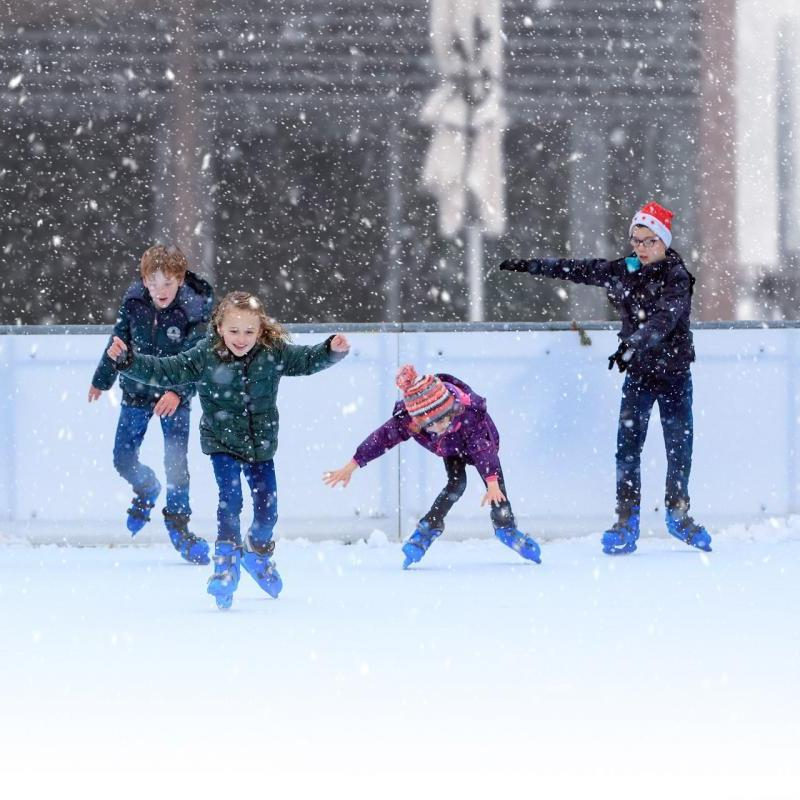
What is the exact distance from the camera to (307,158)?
7.45m

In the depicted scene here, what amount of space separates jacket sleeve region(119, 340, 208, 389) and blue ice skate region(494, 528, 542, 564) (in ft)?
5.39

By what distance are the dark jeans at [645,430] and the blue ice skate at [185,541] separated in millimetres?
1778

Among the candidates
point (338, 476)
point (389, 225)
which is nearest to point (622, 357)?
point (389, 225)

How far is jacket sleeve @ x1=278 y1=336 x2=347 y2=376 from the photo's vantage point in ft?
16.7

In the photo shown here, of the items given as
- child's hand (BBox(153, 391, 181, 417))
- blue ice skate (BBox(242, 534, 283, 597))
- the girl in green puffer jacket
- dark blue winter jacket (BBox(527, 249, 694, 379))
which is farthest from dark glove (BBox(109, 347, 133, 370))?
dark blue winter jacket (BBox(527, 249, 694, 379))

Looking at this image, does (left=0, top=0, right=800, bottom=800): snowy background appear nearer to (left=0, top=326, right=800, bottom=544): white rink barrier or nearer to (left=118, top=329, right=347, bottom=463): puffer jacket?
(left=0, top=326, right=800, bottom=544): white rink barrier

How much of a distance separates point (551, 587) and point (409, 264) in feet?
7.33

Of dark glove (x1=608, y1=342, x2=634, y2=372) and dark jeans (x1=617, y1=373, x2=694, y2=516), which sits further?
dark jeans (x1=617, y1=373, x2=694, y2=516)

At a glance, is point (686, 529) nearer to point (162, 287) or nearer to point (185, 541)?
point (185, 541)

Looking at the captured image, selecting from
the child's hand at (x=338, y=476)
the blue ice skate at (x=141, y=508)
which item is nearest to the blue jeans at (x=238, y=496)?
the child's hand at (x=338, y=476)

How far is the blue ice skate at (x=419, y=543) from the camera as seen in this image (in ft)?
20.4

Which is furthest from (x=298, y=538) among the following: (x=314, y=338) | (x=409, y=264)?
(x=409, y=264)

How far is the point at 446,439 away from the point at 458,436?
0.06 meters

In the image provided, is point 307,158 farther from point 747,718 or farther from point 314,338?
point 747,718
